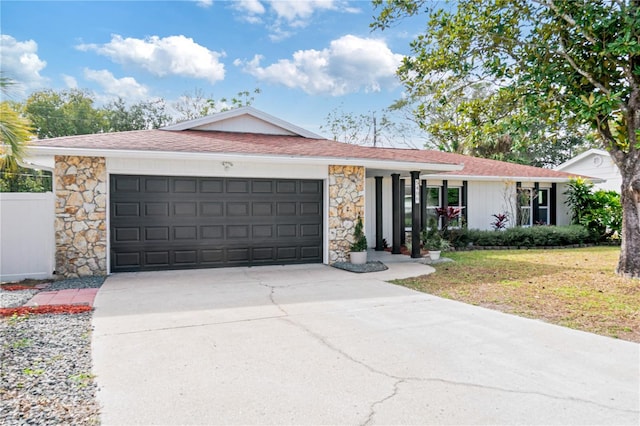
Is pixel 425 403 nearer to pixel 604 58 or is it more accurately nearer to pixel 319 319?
pixel 319 319

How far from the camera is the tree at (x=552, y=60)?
7855 mm

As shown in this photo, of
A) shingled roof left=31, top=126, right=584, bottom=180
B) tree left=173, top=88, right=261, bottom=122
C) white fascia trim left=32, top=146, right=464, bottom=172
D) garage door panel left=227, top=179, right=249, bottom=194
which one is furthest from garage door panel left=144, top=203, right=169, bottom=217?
tree left=173, top=88, right=261, bottom=122

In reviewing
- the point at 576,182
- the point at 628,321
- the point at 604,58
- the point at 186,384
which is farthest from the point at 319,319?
the point at 576,182

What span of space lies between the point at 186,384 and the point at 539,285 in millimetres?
7066

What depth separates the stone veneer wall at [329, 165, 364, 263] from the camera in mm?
10336

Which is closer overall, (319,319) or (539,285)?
(319,319)

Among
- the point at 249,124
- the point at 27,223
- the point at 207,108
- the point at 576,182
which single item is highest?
the point at 207,108

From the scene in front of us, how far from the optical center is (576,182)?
16578mm

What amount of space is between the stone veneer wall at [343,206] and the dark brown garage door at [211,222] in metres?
0.35

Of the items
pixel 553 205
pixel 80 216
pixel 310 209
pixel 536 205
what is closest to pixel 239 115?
pixel 310 209

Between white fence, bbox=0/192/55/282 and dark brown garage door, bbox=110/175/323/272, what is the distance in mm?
1195

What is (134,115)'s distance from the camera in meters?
29.7

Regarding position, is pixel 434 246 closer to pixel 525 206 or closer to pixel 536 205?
pixel 525 206

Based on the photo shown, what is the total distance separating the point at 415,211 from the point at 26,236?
933 cm
